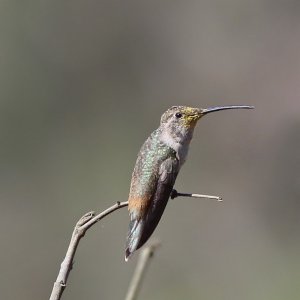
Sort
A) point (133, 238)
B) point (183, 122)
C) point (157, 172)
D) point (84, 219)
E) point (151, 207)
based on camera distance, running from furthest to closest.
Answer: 1. point (183, 122)
2. point (157, 172)
3. point (151, 207)
4. point (133, 238)
5. point (84, 219)

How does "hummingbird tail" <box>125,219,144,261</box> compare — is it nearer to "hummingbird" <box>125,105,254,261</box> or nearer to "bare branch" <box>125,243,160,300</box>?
"hummingbird" <box>125,105,254,261</box>

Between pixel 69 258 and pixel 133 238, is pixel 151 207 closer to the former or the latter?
pixel 133 238

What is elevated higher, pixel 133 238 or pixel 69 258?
pixel 133 238

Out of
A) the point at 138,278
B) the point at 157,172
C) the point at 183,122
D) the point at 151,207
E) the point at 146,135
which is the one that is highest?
the point at 146,135

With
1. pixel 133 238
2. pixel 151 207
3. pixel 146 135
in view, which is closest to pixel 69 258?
pixel 133 238

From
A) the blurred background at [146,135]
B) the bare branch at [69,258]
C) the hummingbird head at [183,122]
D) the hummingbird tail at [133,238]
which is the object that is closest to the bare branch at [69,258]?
the bare branch at [69,258]

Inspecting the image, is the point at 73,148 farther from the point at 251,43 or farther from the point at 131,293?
the point at 131,293

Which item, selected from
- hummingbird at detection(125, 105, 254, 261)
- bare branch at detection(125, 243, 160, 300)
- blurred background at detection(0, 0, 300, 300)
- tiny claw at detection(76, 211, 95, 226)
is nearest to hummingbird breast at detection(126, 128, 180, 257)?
hummingbird at detection(125, 105, 254, 261)
